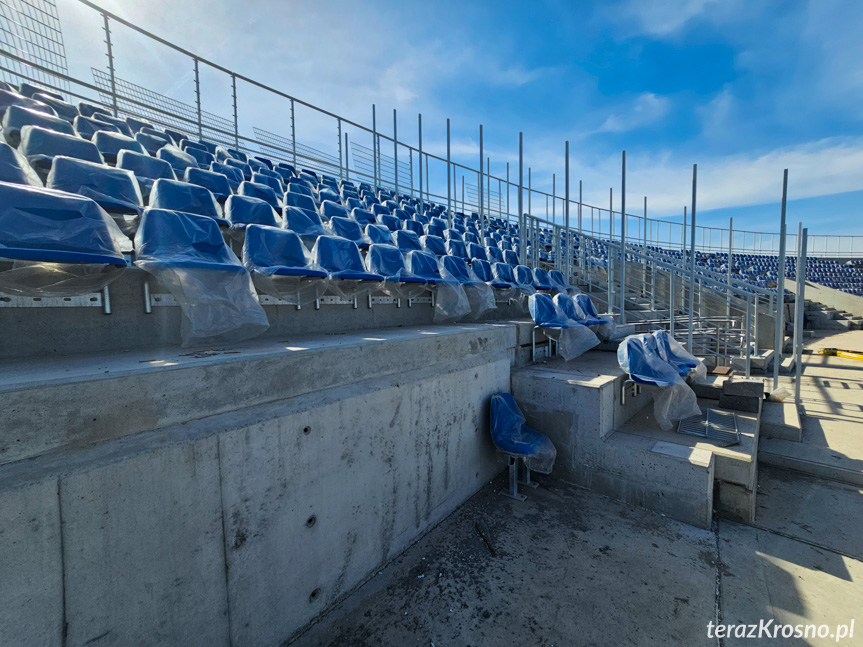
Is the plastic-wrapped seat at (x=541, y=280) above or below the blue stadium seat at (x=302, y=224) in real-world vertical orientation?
below

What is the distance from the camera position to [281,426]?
1.92 metres

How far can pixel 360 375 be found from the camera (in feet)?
8.14

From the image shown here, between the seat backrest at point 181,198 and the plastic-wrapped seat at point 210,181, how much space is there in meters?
1.07

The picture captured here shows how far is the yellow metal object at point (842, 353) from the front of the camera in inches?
316

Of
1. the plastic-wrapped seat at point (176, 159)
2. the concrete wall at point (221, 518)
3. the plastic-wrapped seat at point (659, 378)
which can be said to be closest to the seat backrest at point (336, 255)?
the concrete wall at point (221, 518)

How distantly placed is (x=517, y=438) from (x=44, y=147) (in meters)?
5.01

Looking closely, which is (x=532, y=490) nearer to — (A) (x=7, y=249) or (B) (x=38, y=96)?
(A) (x=7, y=249)

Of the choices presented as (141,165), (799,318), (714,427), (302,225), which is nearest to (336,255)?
(302,225)

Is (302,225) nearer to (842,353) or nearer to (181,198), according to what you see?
(181,198)

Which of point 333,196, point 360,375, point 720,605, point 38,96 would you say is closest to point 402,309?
point 360,375

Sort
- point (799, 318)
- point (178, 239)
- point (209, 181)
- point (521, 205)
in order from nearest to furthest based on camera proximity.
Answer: point (178, 239), point (209, 181), point (799, 318), point (521, 205)

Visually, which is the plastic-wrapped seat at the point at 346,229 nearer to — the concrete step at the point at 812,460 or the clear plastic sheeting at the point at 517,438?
the clear plastic sheeting at the point at 517,438

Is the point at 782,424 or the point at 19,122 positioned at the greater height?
the point at 19,122

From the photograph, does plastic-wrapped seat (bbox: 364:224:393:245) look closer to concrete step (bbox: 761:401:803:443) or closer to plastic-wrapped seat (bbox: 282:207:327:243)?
plastic-wrapped seat (bbox: 282:207:327:243)
